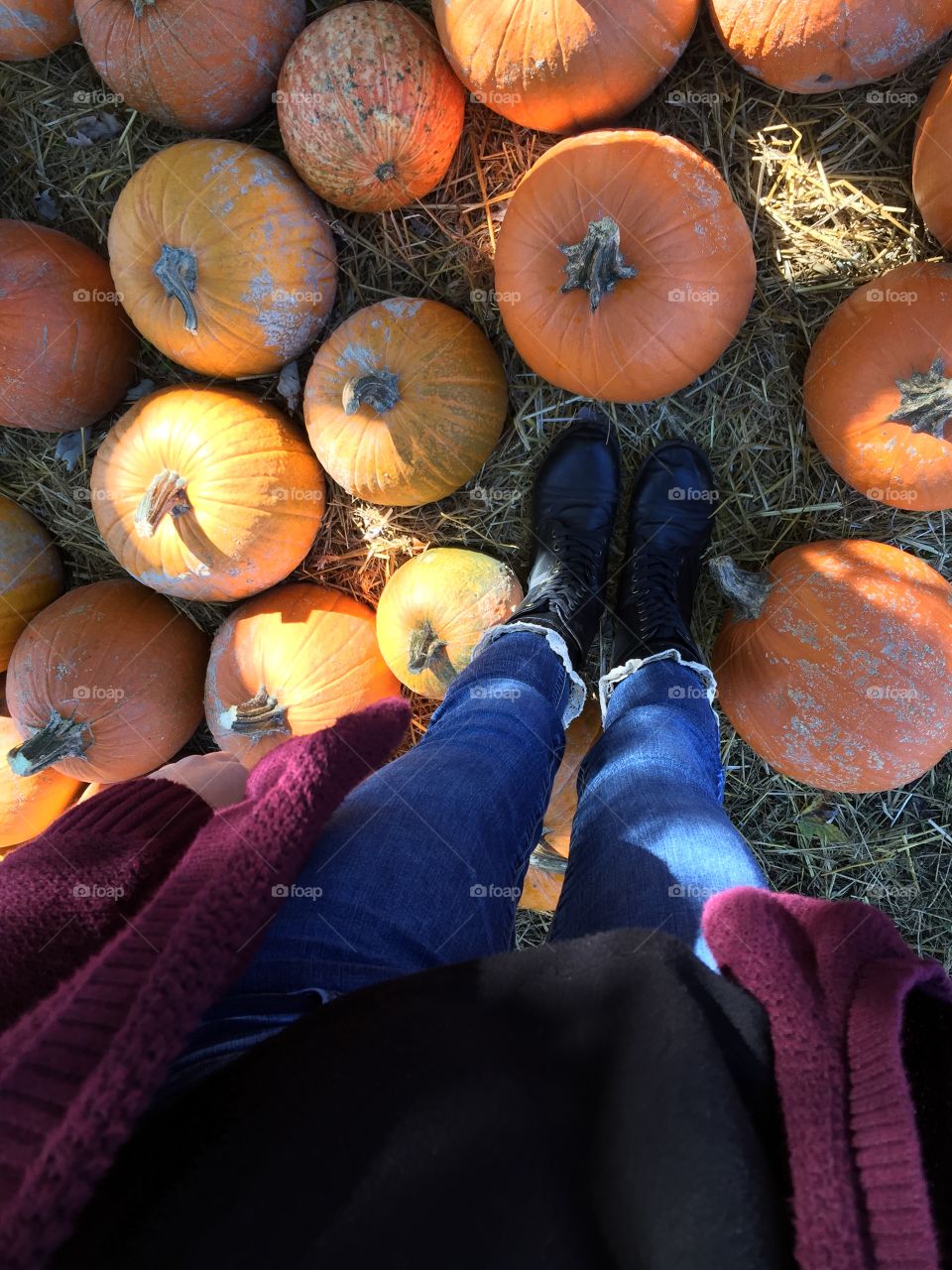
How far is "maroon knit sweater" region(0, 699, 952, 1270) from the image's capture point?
0.58 metres

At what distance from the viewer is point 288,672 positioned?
202 centimetres

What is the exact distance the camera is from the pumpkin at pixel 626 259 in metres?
1.53

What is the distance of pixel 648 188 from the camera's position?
153cm

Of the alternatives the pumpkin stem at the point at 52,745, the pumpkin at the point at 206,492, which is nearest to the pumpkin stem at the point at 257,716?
the pumpkin at the point at 206,492

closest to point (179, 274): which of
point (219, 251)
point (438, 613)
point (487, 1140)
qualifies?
point (219, 251)

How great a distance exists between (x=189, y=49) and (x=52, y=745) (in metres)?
1.67

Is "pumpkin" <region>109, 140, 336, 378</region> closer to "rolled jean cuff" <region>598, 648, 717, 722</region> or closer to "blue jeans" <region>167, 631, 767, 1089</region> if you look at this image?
"blue jeans" <region>167, 631, 767, 1089</region>

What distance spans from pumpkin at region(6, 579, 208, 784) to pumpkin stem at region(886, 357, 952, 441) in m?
1.93

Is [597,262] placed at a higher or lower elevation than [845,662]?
higher

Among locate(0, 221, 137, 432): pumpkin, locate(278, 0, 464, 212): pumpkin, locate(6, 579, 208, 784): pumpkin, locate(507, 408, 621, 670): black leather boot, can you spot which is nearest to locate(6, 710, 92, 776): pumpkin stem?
locate(6, 579, 208, 784): pumpkin

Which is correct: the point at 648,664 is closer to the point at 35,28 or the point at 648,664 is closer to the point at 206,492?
the point at 206,492

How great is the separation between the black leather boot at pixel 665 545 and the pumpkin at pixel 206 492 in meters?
0.87

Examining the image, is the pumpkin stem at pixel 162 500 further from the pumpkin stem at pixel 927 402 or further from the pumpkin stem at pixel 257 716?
the pumpkin stem at pixel 927 402

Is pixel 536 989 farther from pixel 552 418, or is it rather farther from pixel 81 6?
pixel 81 6
